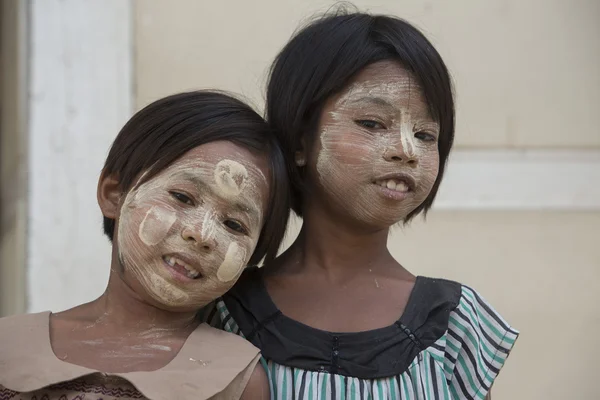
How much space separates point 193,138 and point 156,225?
224mm

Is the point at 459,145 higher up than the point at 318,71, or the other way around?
the point at 318,71

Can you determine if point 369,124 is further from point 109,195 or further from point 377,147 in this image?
point 109,195

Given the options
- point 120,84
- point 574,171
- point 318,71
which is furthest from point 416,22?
point 318,71

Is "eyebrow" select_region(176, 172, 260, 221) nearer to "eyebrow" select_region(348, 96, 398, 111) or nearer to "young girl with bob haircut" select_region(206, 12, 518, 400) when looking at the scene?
"young girl with bob haircut" select_region(206, 12, 518, 400)

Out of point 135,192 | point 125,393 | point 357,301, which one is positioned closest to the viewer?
point 125,393

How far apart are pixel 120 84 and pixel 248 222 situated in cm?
175

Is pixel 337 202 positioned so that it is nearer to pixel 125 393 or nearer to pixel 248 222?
pixel 248 222

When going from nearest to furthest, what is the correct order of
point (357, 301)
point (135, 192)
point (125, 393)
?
point (125, 393)
point (135, 192)
point (357, 301)

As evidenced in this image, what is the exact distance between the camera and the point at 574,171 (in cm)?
429

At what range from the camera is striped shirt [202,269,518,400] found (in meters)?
2.53

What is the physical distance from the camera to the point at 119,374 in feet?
7.70

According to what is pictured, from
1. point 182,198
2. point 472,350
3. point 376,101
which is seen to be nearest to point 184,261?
point 182,198

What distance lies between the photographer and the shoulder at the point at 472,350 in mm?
2645

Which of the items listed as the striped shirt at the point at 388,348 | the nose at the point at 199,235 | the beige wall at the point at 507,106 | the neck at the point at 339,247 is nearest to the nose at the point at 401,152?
the neck at the point at 339,247
